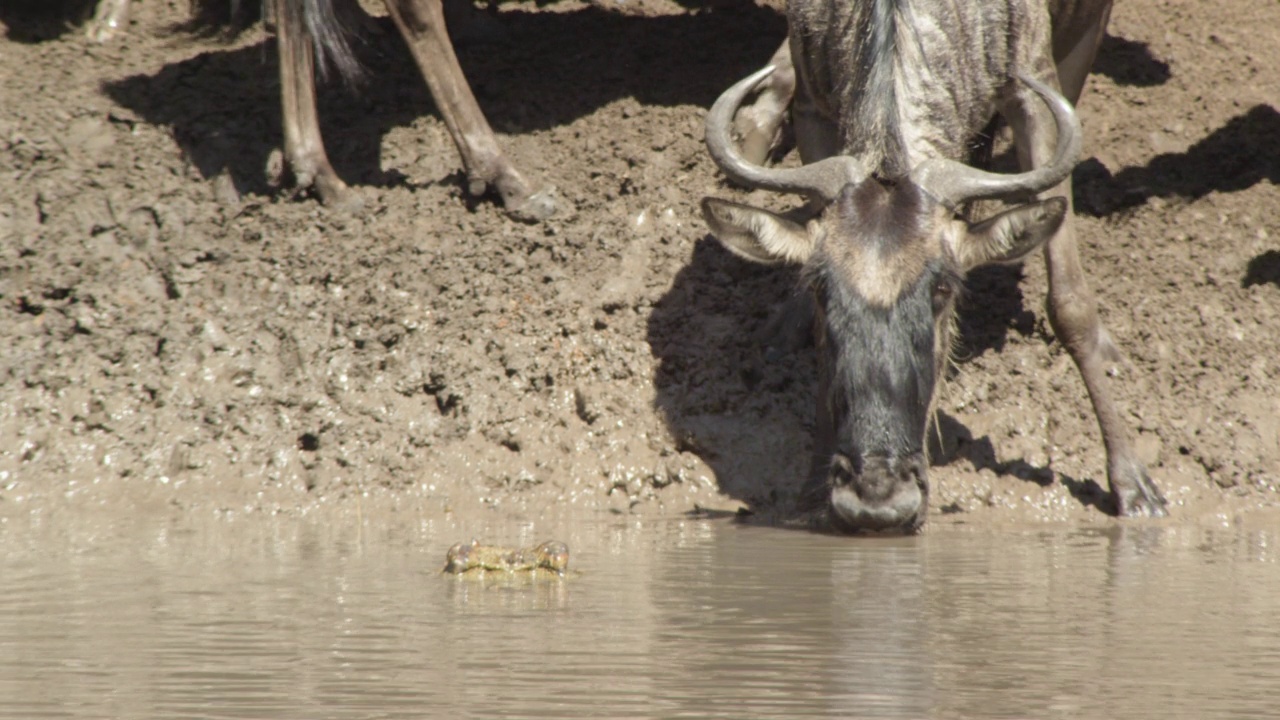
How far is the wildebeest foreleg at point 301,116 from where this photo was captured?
23.6ft

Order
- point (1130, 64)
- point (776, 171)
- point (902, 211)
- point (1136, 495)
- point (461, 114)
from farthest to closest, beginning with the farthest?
point (1130, 64)
point (461, 114)
point (1136, 495)
point (776, 171)
point (902, 211)

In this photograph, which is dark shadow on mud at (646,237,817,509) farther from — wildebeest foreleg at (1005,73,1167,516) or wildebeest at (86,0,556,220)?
wildebeest foreleg at (1005,73,1167,516)

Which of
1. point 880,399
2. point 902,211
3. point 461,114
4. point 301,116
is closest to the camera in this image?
point 880,399

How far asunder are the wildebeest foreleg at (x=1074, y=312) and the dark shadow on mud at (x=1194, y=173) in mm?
1589

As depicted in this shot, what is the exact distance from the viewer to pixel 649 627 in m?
3.65

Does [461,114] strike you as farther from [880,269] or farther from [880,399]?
[880,399]

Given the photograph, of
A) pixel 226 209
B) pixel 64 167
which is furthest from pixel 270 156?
pixel 64 167

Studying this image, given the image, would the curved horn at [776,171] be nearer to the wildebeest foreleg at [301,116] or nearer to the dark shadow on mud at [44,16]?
the wildebeest foreleg at [301,116]

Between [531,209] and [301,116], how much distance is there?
47.3 inches

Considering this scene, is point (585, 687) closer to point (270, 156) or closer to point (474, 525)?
point (474, 525)

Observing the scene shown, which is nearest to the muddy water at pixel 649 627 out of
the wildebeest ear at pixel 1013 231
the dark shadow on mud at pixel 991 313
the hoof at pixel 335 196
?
the wildebeest ear at pixel 1013 231

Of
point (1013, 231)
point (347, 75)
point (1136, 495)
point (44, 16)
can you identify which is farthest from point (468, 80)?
point (1136, 495)

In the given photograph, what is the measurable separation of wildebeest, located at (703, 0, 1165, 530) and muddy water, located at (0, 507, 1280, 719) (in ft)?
1.35

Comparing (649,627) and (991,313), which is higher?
(991,313)
